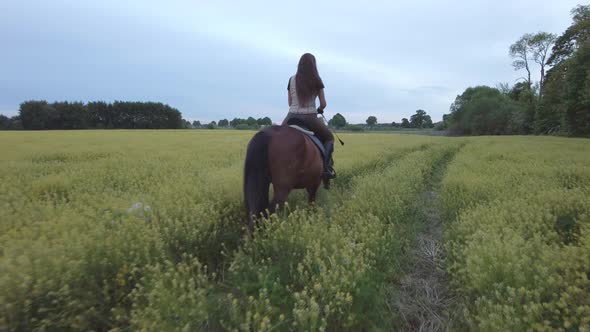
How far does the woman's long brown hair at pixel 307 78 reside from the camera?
3922 mm

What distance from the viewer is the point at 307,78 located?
3.96 meters

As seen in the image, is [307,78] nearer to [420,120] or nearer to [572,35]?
[572,35]

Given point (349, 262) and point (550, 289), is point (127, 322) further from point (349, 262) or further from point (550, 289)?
point (550, 289)

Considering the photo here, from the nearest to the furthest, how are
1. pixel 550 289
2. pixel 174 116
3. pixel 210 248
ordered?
pixel 550 289
pixel 210 248
pixel 174 116

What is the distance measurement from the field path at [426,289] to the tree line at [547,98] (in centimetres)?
2609

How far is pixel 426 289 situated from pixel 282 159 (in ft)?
6.95

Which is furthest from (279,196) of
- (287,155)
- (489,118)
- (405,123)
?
(405,123)

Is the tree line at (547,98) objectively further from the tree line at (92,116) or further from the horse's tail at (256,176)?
the tree line at (92,116)

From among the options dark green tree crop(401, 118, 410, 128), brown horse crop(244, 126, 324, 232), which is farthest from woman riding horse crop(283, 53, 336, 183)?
dark green tree crop(401, 118, 410, 128)

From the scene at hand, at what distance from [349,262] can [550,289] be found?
154 cm

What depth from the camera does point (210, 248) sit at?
3250 millimetres

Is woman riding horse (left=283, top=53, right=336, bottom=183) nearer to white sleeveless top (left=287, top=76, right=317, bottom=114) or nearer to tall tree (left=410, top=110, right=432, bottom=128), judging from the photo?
white sleeveless top (left=287, top=76, right=317, bottom=114)

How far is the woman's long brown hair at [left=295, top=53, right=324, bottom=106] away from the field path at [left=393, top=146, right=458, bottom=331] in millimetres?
2612

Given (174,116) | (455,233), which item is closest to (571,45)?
(455,233)
